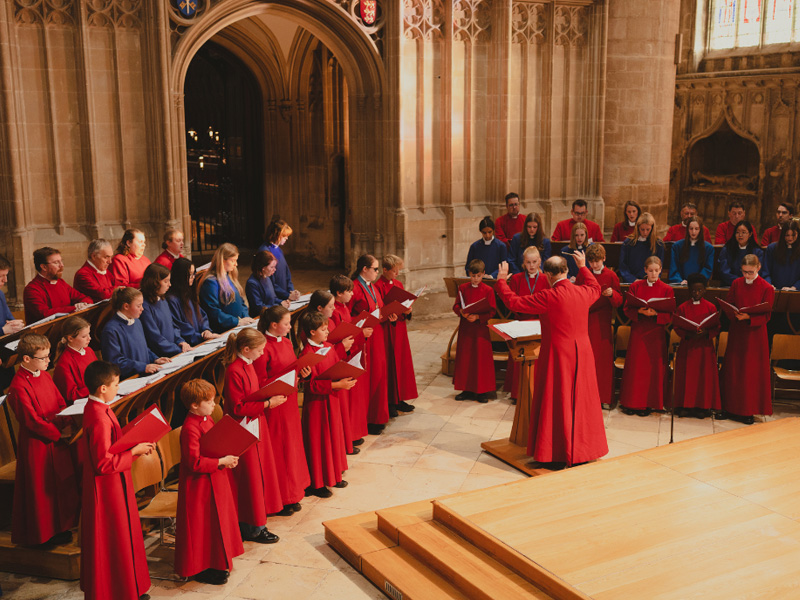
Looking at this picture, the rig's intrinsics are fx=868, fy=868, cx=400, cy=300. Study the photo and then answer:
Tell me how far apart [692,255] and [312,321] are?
17.0 ft

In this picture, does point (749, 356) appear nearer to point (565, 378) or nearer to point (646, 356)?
point (646, 356)

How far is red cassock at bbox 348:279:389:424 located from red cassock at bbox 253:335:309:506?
1677 millimetres

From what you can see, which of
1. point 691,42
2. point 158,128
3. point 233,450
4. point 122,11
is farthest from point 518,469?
point 691,42

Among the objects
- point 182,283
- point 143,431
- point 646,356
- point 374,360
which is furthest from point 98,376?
point 646,356

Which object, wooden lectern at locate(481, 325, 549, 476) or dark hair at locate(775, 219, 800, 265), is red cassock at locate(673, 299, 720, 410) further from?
wooden lectern at locate(481, 325, 549, 476)

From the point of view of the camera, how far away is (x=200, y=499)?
5.26 m

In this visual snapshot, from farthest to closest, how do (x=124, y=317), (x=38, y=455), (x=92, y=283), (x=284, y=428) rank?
(x=92, y=283), (x=124, y=317), (x=284, y=428), (x=38, y=455)

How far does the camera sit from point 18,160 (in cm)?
964

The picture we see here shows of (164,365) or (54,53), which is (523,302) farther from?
(54,53)

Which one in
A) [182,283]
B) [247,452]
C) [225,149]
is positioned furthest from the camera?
[225,149]

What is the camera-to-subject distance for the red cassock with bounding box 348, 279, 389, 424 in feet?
26.3

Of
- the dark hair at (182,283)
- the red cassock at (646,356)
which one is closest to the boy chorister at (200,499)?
the dark hair at (182,283)

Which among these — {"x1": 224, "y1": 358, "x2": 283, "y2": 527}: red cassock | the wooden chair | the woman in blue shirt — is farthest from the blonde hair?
the wooden chair

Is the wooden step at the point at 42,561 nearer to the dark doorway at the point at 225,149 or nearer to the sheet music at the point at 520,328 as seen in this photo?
the sheet music at the point at 520,328
